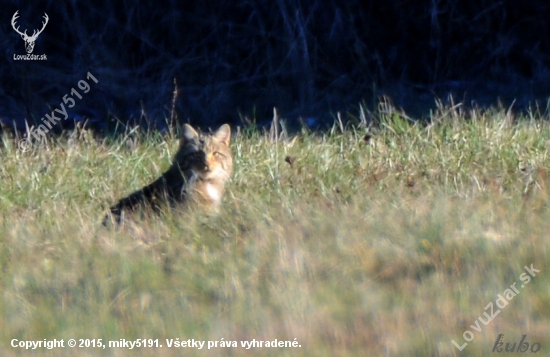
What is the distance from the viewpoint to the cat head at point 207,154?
6.44 m

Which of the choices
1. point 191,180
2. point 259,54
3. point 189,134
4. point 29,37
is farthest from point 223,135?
point 29,37

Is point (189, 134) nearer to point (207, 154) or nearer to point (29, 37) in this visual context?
point (207, 154)

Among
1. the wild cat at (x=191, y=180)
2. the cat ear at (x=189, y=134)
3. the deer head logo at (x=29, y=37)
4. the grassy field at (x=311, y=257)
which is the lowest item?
the grassy field at (x=311, y=257)

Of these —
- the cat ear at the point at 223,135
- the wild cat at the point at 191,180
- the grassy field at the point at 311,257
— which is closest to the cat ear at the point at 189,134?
the wild cat at the point at 191,180

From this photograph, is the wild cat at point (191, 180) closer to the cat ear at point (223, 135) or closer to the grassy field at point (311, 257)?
the cat ear at point (223, 135)

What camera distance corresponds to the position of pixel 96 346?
13.7 ft

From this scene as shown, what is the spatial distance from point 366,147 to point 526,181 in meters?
1.63

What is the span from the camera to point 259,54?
12.6 meters

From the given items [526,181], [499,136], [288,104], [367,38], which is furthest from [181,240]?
[367,38]

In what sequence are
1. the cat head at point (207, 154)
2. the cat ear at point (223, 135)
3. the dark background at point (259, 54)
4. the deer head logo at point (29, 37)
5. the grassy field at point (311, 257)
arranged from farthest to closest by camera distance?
the deer head logo at point (29, 37) → the dark background at point (259, 54) → the cat ear at point (223, 135) → the cat head at point (207, 154) → the grassy field at point (311, 257)

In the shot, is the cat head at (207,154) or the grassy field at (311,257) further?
the cat head at (207,154)

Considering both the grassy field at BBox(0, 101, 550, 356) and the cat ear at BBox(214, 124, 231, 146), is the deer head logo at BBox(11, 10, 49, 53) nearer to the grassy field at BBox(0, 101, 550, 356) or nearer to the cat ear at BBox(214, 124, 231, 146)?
the grassy field at BBox(0, 101, 550, 356)

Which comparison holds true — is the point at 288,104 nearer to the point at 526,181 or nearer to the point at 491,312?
the point at 526,181

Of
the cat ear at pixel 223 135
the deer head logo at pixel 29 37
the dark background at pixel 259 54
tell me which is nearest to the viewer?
the cat ear at pixel 223 135
